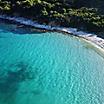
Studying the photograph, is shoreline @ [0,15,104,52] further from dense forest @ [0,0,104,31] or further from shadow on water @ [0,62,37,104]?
shadow on water @ [0,62,37,104]

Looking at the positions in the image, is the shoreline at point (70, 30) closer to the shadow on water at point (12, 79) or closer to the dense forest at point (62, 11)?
the dense forest at point (62, 11)

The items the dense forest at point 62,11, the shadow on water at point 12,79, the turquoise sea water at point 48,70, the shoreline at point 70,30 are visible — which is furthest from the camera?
the dense forest at point 62,11

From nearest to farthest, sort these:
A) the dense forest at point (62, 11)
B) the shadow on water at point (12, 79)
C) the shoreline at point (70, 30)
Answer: the shadow on water at point (12, 79) → the shoreline at point (70, 30) → the dense forest at point (62, 11)

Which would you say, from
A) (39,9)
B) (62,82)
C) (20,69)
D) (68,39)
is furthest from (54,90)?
(39,9)

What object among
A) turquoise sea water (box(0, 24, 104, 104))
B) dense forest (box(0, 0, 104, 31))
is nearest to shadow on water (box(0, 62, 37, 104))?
turquoise sea water (box(0, 24, 104, 104))

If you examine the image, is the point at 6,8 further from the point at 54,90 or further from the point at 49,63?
A: the point at 54,90

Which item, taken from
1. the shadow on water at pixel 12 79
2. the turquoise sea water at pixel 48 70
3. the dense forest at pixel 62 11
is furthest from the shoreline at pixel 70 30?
the shadow on water at pixel 12 79

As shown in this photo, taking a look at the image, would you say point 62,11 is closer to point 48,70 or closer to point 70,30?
point 70,30
